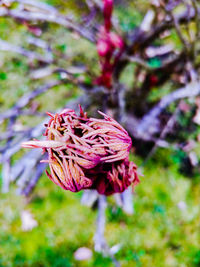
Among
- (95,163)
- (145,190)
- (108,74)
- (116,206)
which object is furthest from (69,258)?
(95,163)

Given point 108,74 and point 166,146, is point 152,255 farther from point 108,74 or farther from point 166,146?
point 108,74

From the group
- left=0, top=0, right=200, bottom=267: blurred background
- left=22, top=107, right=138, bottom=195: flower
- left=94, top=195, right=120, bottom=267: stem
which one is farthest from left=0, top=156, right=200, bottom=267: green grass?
left=22, top=107, right=138, bottom=195: flower

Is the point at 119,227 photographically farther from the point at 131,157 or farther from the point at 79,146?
the point at 79,146

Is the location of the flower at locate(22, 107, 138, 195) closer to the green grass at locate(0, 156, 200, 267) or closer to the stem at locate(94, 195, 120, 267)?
the stem at locate(94, 195, 120, 267)

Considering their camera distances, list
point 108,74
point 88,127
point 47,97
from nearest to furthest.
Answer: point 88,127, point 108,74, point 47,97

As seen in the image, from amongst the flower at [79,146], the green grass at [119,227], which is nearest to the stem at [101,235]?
the green grass at [119,227]
